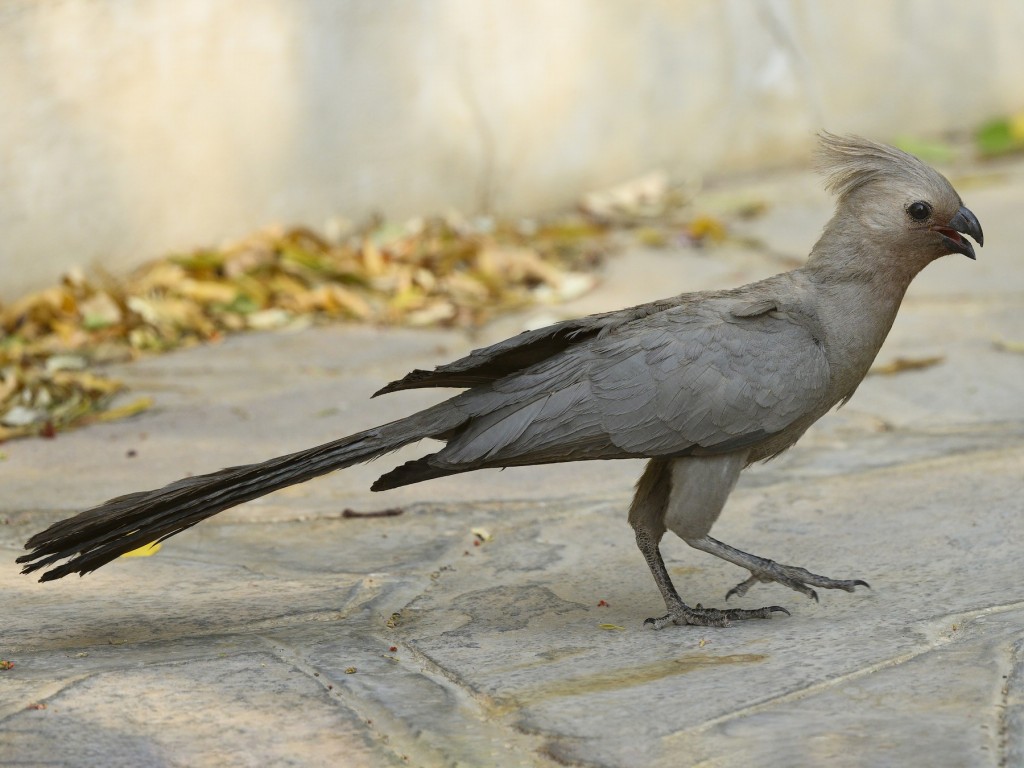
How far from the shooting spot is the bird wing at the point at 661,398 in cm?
308

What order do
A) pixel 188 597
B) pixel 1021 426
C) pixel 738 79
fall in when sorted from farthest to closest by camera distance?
pixel 738 79 < pixel 1021 426 < pixel 188 597

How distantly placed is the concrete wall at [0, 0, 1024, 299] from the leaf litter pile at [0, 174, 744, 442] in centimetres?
23

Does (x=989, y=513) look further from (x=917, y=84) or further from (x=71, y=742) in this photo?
(x=917, y=84)

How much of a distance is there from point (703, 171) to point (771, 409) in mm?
5129

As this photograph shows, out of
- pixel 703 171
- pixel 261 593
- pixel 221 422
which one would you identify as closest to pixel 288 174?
pixel 221 422

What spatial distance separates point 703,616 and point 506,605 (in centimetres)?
49

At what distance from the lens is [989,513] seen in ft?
11.7

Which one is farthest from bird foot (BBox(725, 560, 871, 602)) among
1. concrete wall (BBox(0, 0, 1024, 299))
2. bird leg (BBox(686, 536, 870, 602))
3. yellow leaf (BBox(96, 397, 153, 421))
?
concrete wall (BBox(0, 0, 1024, 299))

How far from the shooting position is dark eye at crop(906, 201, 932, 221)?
10.8 ft

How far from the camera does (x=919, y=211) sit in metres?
3.29

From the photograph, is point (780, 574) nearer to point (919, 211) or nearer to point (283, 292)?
point (919, 211)

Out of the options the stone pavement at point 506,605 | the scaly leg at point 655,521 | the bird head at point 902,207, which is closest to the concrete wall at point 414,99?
the stone pavement at point 506,605

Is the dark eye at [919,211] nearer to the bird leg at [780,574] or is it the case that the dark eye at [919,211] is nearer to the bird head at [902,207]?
the bird head at [902,207]

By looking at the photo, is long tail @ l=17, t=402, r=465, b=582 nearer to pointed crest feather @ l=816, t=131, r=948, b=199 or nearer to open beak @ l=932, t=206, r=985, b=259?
pointed crest feather @ l=816, t=131, r=948, b=199
